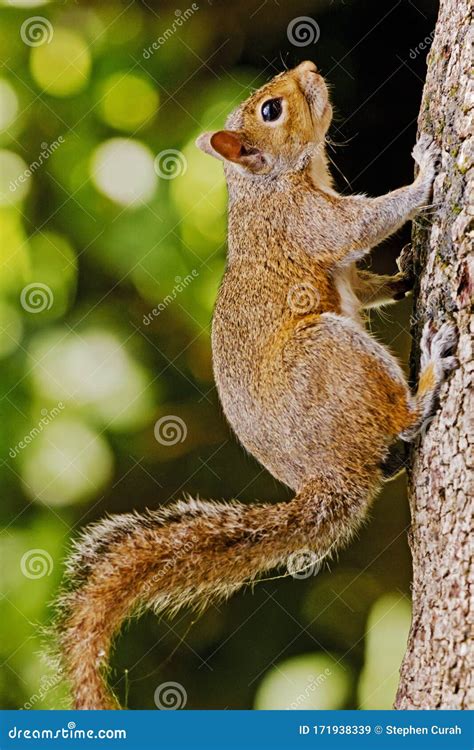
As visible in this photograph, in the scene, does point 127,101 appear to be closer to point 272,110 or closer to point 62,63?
point 62,63

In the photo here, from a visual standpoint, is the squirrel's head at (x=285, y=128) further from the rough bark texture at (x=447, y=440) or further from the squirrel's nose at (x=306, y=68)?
the rough bark texture at (x=447, y=440)

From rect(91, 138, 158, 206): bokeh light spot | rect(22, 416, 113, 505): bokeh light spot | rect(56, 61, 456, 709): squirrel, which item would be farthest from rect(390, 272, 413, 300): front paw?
rect(22, 416, 113, 505): bokeh light spot

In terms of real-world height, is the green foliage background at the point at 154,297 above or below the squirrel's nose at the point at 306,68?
below

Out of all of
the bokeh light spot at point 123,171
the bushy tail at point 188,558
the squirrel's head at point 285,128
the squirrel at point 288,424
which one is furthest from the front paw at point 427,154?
the bokeh light spot at point 123,171

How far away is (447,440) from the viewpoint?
1.38 m

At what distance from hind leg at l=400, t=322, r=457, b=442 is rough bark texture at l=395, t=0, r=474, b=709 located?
0.05 ft

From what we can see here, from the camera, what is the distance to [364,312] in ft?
6.18

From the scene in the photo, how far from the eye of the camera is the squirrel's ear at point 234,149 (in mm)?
1779

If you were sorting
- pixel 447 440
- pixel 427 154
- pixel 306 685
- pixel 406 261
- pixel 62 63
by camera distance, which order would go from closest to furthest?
pixel 447 440 < pixel 427 154 < pixel 406 261 < pixel 306 685 < pixel 62 63

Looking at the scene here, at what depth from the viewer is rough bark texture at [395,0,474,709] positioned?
51.6 inches

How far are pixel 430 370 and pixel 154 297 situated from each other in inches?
38.1

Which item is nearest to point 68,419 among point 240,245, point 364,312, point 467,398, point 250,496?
point 250,496

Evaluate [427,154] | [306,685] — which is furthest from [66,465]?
[427,154]

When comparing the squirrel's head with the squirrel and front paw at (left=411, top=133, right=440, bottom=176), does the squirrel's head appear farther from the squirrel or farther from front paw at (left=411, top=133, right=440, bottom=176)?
front paw at (left=411, top=133, right=440, bottom=176)
